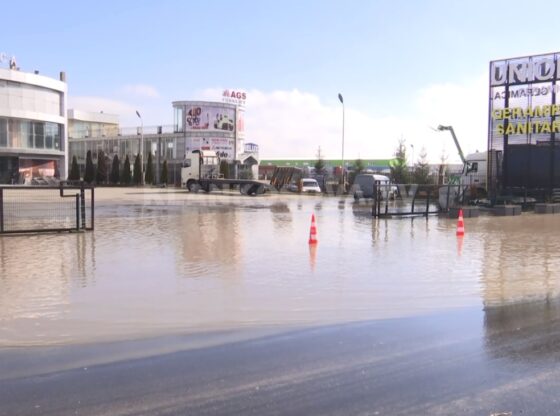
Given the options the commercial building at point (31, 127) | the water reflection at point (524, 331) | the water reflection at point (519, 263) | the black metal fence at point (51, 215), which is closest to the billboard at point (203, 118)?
the commercial building at point (31, 127)

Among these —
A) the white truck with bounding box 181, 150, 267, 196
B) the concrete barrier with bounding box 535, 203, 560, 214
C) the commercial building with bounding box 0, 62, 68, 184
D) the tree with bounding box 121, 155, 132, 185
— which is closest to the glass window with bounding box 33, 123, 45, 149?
the commercial building with bounding box 0, 62, 68, 184

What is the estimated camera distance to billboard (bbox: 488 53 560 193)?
88.1 ft

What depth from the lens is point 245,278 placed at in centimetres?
994

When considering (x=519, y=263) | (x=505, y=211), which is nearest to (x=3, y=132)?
(x=505, y=211)

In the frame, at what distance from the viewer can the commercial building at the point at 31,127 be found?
57.7m

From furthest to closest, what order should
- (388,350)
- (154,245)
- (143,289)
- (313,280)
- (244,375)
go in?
1. (154,245)
2. (313,280)
3. (143,289)
4. (388,350)
5. (244,375)

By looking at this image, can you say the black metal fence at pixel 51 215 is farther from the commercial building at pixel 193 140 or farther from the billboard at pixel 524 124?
the commercial building at pixel 193 140

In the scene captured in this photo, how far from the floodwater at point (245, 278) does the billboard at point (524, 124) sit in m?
11.4

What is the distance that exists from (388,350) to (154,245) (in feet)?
29.9

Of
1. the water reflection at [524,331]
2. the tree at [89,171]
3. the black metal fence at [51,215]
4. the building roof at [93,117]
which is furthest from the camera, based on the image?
the building roof at [93,117]

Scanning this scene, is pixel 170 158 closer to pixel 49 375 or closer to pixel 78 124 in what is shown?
pixel 78 124

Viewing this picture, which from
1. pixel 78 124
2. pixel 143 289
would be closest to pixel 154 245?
pixel 143 289

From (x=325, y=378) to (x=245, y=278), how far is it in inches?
194

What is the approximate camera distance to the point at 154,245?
1408 centimetres
